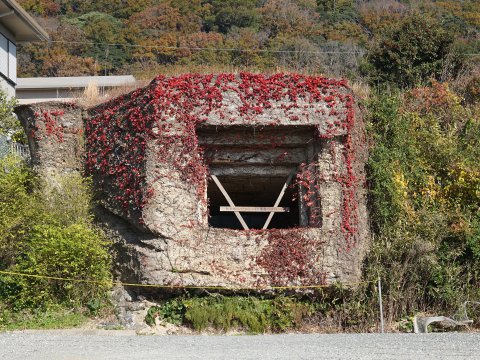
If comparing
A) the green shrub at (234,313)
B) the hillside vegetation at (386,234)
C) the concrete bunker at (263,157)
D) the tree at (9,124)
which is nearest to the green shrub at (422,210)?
the hillside vegetation at (386,234)

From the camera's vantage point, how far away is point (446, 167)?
632 inches

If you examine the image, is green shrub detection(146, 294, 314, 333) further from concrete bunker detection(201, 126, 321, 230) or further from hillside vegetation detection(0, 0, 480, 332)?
concrete bunker detection(201, 126, 321, 230)

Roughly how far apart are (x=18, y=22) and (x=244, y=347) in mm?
18219

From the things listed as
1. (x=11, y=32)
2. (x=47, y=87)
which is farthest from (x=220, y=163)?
(x=47, y=87)

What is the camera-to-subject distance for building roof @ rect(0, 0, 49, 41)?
2403cm

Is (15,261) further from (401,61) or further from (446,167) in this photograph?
(401,61)

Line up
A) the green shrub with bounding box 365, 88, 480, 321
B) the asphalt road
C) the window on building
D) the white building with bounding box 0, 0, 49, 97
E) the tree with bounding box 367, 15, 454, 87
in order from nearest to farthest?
the asphalt road
the green shrub with bounding box 365, 88, 480, 321
the tree with bounding box 367, 15, 454, 87
the white building with bounding box 0, 0, 49, 97
the window on building

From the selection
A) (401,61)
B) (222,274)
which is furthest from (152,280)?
(401,61)

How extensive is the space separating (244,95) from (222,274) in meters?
3.55

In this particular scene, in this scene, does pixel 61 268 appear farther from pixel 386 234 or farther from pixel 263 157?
pixel 386 234

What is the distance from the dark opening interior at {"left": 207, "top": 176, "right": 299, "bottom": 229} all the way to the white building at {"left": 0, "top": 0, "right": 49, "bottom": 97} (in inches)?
323

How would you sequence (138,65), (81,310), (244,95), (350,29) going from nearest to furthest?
(81,310), (244,95), (138,65), (350,29)

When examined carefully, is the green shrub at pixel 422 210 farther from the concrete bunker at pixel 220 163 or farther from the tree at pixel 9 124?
the tree at pixel 9 124

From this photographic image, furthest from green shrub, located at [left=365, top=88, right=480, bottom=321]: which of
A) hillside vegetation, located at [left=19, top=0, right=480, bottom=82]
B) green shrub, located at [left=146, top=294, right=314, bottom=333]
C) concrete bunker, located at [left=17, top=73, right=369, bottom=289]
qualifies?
hillside vegetation, located at [left=19, top=0, right=480, bottom=82]
